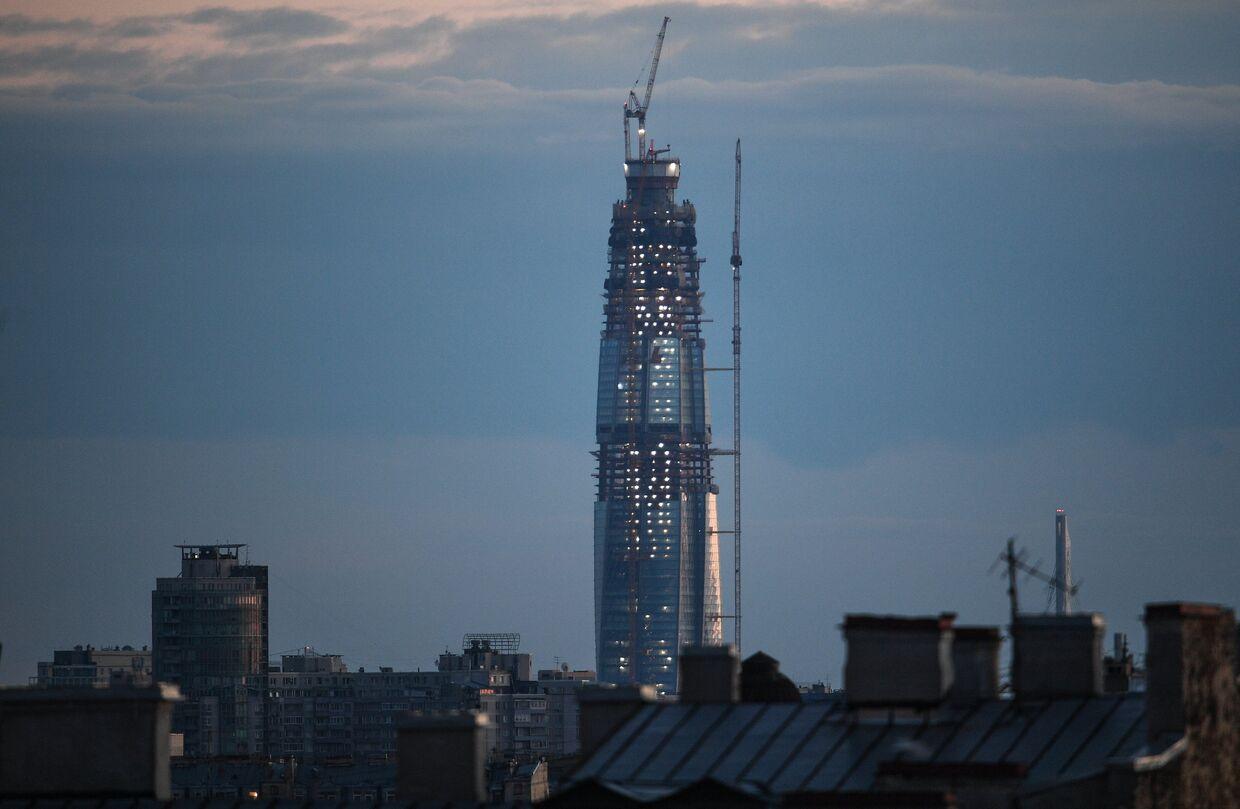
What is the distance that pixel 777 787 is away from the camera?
54781 millimetres

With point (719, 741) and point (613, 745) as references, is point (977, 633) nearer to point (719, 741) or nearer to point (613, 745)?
point (719, 741)

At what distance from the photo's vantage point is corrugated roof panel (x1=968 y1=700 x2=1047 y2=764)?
55384 millimetres

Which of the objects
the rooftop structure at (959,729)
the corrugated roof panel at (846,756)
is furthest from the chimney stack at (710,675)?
the corrugated roof panel at (846,756)

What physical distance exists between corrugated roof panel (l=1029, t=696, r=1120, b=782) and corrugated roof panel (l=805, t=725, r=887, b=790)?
3.06 meters

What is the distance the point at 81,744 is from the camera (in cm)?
6253

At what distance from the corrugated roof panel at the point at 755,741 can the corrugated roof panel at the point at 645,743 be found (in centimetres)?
150

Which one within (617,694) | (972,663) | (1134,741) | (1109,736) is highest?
(972,663)

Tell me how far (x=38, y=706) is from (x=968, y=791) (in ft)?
68.8

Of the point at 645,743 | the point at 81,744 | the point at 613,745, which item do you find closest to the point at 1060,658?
the point at 645,743

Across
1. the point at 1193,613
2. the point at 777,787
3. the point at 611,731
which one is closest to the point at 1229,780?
the point at 1193,613

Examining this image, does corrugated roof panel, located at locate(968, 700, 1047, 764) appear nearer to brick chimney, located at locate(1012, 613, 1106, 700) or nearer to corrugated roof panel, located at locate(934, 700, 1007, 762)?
corrugated roof panel, located at locate(934, 700, 1007, 762)

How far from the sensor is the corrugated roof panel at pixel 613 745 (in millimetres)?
57631

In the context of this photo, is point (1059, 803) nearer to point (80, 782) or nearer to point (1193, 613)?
point (1193, 613)

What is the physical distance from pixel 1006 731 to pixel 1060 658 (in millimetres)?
2517
